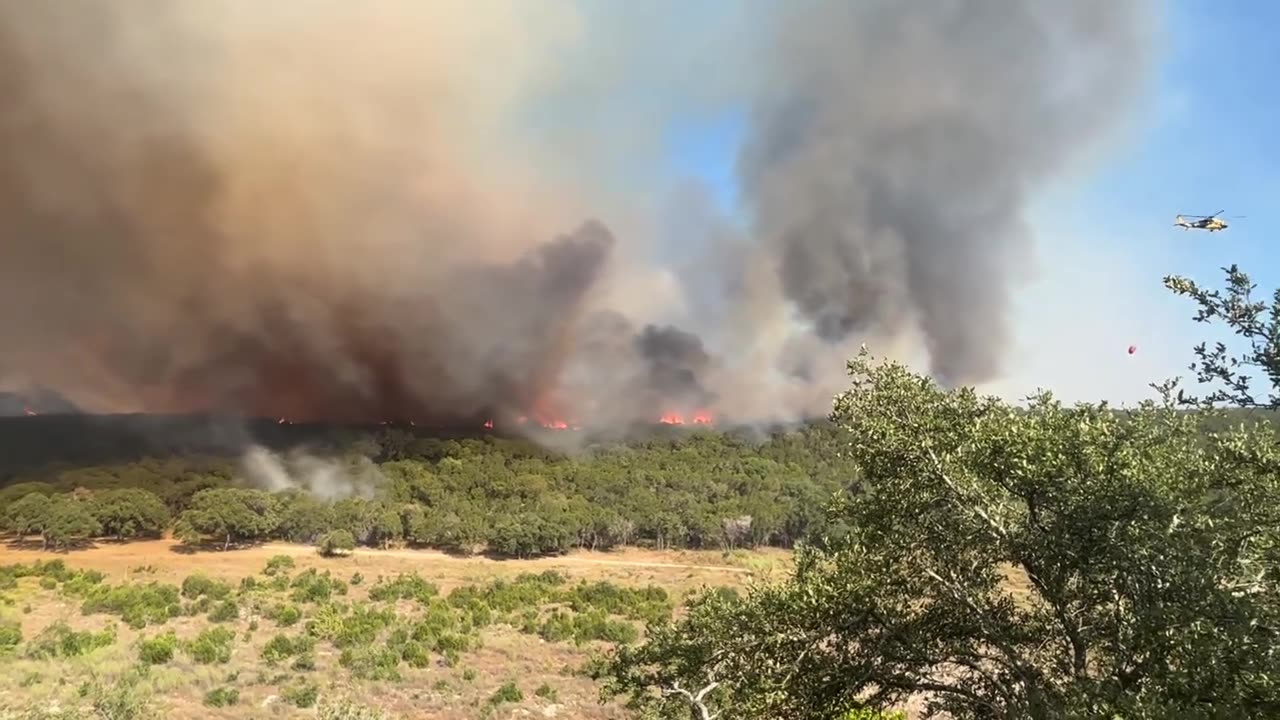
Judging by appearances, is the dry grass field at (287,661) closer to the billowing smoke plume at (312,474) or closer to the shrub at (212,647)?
the shrub at (212,647)

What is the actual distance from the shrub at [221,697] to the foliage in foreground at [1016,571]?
1956 centimetres

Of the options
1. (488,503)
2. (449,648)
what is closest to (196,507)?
(488,503)

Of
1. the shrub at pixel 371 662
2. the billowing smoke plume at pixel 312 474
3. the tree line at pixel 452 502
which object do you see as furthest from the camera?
the billowing smoke plume at pixel 312 474

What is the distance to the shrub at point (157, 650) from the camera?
2885 cm

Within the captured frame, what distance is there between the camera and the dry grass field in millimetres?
25156

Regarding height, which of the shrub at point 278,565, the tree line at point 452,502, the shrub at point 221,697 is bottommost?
the shrub at point 221,697

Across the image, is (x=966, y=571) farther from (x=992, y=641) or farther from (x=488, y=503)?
(x=488, y=503)

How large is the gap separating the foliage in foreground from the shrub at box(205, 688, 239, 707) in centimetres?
1956

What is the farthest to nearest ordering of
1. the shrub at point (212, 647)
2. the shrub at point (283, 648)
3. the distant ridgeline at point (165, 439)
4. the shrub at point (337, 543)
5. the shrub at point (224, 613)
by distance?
the distant ridgeline at point (165, 439), the shrub at point (337, 543), the shrub at point (224, 613), the shrub at point (283, 648), the shrub at point (212, 647)

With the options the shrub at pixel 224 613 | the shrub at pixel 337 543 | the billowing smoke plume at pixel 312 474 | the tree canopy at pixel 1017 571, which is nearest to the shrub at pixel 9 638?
the shrub at pixel 224 613

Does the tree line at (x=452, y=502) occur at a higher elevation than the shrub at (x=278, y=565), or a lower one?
higher

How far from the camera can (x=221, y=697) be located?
80.5 ft

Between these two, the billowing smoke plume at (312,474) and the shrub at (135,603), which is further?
the billowing smoke plume at (312,474)

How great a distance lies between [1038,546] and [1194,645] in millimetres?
1954
